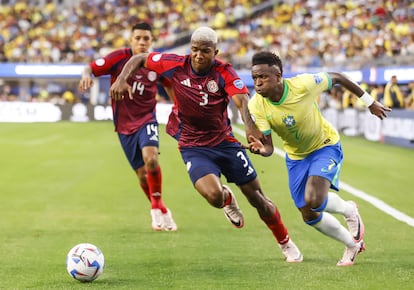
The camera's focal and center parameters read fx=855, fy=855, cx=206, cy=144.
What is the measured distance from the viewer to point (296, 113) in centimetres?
802

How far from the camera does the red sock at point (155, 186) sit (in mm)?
10938

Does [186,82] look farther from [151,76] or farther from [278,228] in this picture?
[151,76]

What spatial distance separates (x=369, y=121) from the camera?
95.2 ft

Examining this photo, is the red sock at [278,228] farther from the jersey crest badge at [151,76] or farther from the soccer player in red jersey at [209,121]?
the jersey crest badge at [151,76]

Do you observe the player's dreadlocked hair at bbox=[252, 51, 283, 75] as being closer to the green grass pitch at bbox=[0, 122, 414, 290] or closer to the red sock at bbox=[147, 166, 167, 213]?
the green grass pitch at bbox=[0, 122, 414, 290]

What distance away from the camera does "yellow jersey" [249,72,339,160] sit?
8008mm

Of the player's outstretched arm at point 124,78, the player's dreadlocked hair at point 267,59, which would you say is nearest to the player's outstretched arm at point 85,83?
the player's outstretched arm at point 124,78

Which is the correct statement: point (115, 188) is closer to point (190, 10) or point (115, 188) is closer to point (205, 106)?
point (205, 106)

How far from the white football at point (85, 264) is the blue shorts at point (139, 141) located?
370 centimetres

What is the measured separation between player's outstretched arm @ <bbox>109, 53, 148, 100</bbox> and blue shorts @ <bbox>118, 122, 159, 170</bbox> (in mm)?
2268

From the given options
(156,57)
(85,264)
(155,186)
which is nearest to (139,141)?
(155,186)

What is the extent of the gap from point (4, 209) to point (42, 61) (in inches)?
1269

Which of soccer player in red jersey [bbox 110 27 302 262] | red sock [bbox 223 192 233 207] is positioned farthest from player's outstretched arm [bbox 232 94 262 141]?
red sock [bbox 223 192 233 207]

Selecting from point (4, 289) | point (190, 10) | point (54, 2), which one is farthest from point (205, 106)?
point (54, 2)
